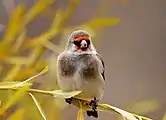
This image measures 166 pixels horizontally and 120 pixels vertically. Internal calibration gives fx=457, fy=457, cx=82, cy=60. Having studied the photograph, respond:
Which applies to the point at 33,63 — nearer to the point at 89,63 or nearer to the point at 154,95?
the point at 89,63

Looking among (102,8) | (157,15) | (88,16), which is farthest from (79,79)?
(157,15)

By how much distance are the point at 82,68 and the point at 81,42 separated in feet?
0.12

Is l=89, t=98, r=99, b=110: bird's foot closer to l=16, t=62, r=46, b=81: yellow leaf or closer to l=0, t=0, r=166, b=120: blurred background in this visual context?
l=16, t=62, r=46, b=81: yellow leaf

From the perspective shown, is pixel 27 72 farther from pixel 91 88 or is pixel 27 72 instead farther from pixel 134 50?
pixel 134 50

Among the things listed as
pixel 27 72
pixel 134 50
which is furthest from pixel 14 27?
pixel 134 50

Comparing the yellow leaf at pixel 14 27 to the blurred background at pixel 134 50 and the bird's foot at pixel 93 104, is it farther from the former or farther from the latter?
the blurred background at pixel 134 50

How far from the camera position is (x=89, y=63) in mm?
587

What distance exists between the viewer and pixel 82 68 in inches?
22.8

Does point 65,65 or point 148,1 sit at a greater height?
point 148,1

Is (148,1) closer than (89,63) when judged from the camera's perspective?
No

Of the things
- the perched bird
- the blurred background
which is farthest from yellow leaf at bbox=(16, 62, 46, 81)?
the blurred background

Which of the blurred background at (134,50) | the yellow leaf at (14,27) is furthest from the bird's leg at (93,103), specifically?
the blurred background at (134,50)

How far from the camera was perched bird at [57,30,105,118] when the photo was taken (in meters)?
0.57

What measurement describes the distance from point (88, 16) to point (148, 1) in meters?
0.32
